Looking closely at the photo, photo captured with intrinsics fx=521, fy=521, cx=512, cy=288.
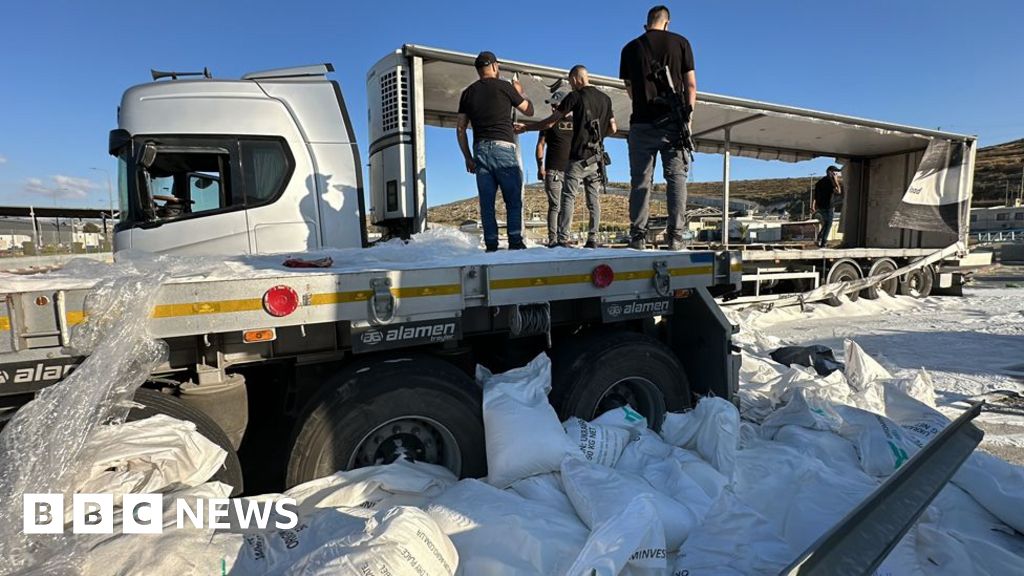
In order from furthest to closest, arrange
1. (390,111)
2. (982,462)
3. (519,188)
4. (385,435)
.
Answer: (390,111) → (519,188) → (982,462) → (385,435)

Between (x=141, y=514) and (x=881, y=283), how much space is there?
12.1 meters

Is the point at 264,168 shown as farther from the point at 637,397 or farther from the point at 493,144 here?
the point at 637,397

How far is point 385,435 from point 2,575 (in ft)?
4.41

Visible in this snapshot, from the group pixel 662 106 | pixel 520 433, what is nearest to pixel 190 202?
pixel 520 433

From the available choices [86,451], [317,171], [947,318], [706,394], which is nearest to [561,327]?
[706,394]

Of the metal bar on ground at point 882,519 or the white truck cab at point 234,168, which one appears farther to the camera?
the white truck cab at point 234,168

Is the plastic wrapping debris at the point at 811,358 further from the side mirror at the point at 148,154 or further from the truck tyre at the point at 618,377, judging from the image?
the side mirror at the point at 148,154

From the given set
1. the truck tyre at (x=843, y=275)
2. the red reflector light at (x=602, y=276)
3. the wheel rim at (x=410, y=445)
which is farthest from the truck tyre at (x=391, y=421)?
the truck tyre at (x=843, y=275)

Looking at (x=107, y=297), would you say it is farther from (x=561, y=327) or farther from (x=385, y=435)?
(x=561, y=327)

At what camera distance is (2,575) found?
159cm

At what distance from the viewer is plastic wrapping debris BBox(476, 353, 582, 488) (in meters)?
2.41

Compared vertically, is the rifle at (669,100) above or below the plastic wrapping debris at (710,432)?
above

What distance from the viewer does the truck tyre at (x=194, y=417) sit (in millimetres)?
2107

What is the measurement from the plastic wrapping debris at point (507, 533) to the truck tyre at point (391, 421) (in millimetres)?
400
